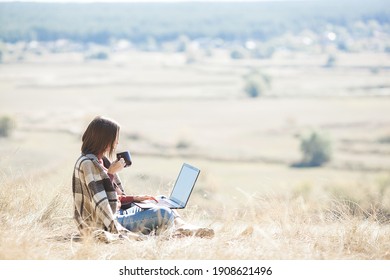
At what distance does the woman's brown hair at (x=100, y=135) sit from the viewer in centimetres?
407

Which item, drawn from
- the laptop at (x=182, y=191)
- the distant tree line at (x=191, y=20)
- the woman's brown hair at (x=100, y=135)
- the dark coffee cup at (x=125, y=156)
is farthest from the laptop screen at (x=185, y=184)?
the distant tree line at (x=191, y=20)

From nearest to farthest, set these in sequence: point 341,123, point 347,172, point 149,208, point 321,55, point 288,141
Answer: point 149,208 < point 347,172 < point 288,141 < point 341,123 < point 321,55

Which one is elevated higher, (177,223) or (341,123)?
(177,223)

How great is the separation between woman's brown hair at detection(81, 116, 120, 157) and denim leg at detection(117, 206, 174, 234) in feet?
1.40

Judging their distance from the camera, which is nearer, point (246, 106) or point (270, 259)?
point (270, 259)

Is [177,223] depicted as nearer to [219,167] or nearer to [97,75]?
[219,167]

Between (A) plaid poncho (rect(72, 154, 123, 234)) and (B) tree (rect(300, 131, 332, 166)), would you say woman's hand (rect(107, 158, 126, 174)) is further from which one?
(B) tree (rect(300, 131, 332, 166))

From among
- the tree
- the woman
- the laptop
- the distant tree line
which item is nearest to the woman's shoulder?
the woman

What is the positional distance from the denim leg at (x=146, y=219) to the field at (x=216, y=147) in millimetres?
106

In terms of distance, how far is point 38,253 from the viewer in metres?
3.97

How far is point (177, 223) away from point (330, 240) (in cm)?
98

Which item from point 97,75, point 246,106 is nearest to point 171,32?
point 97,75

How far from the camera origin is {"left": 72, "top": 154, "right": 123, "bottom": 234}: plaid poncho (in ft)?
13.6
